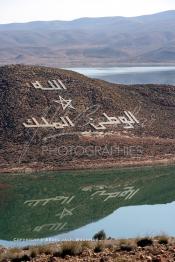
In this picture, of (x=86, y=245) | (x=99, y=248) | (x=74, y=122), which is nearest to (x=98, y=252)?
(x=99, y=248)

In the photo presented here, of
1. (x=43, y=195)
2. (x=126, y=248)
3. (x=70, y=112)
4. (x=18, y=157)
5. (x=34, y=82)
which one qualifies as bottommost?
(x=126, y=248)

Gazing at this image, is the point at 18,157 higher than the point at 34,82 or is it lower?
lower

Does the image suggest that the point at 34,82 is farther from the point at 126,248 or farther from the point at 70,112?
the point at 126,248

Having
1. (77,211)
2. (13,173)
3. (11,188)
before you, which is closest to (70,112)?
(13,173)

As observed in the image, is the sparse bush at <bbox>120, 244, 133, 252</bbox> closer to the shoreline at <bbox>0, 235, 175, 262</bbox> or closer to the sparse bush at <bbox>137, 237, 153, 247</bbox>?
the shoreline at <bbox>0, 235, 175, 262</bbox>

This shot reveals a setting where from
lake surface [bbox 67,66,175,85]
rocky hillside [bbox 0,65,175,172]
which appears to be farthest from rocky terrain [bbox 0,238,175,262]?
lake surface [bbox 67,66,175,85]

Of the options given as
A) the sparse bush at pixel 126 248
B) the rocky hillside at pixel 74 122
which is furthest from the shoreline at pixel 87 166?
the sparse bush at pixel 126 248

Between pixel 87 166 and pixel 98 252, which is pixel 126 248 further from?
pixel 87 166
